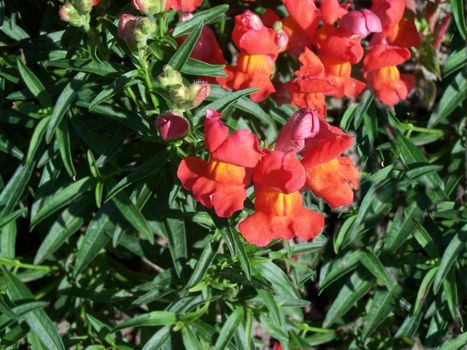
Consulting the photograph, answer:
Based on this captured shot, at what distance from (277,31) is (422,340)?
1027 millimetres

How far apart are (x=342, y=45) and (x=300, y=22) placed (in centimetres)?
14

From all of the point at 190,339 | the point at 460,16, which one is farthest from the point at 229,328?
the point at 460,16

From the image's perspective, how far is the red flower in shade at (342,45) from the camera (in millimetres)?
2010

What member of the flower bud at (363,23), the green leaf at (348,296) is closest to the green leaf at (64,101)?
the flower bud at (363,23)

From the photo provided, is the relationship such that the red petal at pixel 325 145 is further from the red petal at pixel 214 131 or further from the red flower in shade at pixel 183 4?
the red flower in shade at pixel 183 4

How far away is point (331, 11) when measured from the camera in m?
2.05

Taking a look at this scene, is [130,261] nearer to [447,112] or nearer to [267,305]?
[267,305]

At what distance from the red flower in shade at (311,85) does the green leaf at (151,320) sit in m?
0.65

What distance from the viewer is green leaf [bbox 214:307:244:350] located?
6.17 ft

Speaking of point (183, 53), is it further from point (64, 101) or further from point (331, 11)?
point (331, 11)

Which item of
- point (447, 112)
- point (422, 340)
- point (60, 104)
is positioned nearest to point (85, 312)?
point (60, 104)

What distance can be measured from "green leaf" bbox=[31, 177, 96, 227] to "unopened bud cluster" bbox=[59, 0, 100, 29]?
0.43m

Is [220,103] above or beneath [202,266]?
above

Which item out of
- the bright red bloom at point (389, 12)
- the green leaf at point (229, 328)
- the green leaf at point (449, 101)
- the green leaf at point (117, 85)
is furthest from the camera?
the green leaf at point (449, 101)
